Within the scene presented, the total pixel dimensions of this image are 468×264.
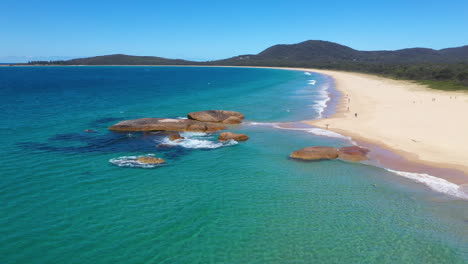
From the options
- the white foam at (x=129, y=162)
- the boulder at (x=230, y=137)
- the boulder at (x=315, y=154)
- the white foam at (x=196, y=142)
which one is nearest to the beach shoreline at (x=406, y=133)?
the boulder at (x=315, y=154)

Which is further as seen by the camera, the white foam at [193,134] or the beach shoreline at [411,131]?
the white foam at [193,134]

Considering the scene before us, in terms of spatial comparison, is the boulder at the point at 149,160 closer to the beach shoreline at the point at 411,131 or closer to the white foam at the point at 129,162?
the white foam at the point at 129,162

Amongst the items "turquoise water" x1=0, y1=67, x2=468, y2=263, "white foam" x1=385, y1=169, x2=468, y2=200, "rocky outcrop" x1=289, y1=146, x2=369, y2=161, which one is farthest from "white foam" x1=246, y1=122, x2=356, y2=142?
"white foam" x1=385, y1=169, x2=468, y2=200

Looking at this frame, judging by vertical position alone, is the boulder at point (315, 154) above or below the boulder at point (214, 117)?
below

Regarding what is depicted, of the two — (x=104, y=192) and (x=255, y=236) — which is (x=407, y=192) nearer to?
(x=255, y=236)

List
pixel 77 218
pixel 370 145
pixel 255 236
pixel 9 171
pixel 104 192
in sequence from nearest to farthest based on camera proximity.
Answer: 1. pixel 255 236
2. pixel 77 218
3. pixel 104 192
4. pixel 9 171
5. pixel 370 145

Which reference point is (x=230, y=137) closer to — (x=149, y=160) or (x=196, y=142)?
(x=196, y=142)

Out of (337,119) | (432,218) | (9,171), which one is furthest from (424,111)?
(9,171)

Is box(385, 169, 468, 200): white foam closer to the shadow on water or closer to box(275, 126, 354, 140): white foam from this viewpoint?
box(275, 126, 354, 140): white foam
